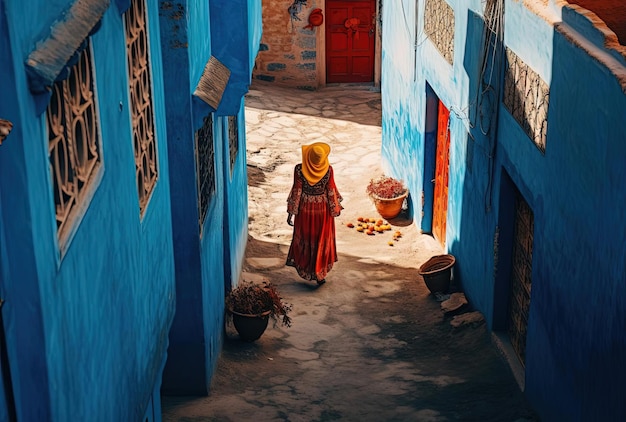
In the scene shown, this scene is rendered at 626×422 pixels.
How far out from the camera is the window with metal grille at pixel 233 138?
1036 centimetres

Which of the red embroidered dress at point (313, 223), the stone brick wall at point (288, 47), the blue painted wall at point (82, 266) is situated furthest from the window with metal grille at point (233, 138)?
the stone brick wall at point (288, 47)

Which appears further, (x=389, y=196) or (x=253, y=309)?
Answer: (x=389, y=196)

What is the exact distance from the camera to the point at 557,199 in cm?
659

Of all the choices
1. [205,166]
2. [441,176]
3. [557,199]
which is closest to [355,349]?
[205,166]

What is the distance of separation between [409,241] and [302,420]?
484 cm

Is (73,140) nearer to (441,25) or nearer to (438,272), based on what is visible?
(438,272)

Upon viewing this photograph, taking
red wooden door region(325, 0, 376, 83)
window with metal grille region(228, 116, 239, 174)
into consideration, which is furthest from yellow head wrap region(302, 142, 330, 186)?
red wooden door region(325, 0, 376, 83)

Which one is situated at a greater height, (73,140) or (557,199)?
(73,140)

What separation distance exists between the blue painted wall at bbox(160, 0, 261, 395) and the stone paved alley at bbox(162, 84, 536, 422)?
38 cm

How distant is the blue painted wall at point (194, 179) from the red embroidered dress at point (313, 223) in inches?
38.8

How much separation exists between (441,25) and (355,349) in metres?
3.89

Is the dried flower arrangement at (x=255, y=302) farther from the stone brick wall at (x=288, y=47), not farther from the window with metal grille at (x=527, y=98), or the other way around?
the stone brick wall at (x=288, y=47)

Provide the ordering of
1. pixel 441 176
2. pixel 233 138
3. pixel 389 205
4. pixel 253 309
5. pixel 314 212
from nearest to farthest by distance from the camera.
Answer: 1. pixel 253 309
2. pixel 314 212
3. pixel 233 138
4. pixel 441 176
5. pixel 389 205

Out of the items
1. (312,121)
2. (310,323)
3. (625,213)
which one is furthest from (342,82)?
(625,213)
